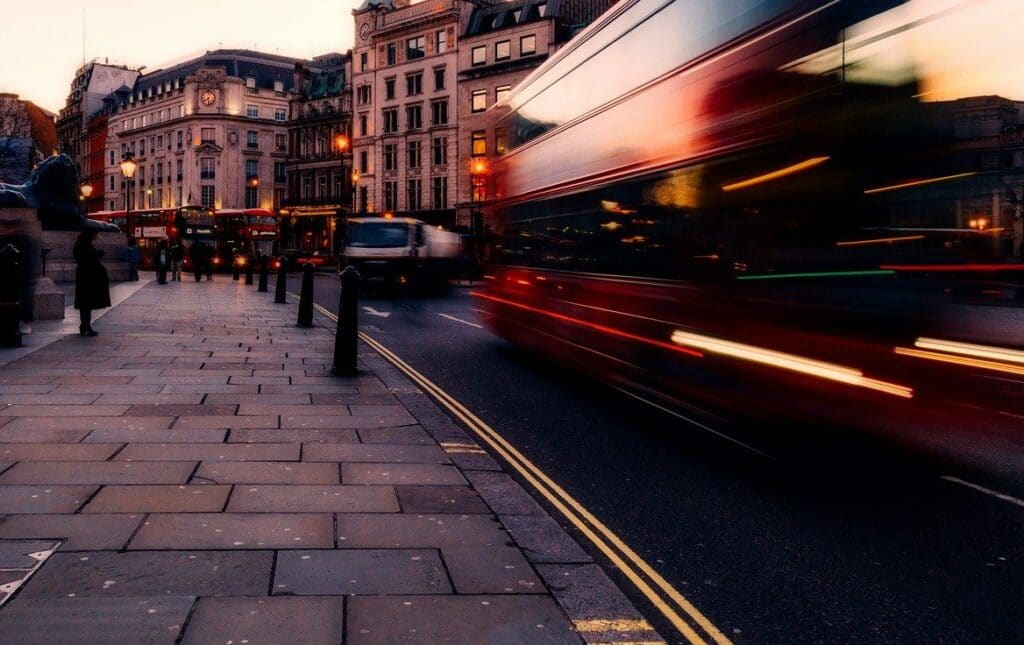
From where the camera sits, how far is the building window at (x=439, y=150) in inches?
2504

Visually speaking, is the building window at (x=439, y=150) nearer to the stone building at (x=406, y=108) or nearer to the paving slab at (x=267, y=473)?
the stone building at (x=406, y=108)

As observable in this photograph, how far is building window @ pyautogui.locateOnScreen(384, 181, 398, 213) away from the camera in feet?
220

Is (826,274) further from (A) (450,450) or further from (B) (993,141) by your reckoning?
(A) (450,450)

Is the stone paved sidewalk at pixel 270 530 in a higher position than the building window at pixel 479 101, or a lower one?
lower

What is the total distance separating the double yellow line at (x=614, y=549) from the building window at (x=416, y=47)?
6127 centimetres

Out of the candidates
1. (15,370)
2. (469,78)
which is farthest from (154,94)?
(15,370)

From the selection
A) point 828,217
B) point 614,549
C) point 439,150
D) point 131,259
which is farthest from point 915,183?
point 439,150

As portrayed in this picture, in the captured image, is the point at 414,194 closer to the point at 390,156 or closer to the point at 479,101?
the point at 390,156

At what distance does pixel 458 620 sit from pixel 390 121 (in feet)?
220

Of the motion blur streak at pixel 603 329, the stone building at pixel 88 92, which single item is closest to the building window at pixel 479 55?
the motion blur streak at pixel 603 329

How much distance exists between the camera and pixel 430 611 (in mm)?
3391

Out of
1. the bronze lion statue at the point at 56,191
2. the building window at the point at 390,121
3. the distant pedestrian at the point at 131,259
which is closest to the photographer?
the bronze lion statue at the point at 56,191

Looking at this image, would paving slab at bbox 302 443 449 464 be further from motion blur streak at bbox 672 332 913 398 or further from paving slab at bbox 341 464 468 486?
motion blur streak at bbox 672 332 913 398

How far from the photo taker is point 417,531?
4.39 meters
